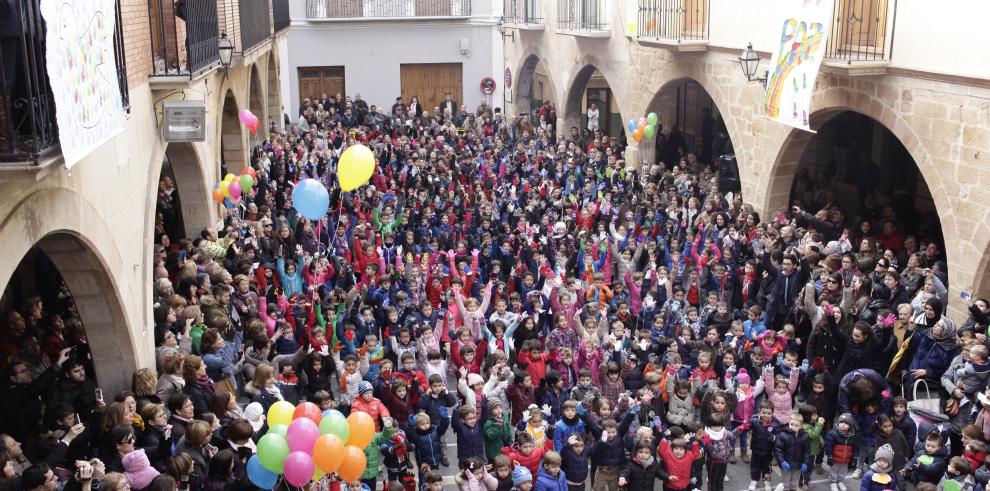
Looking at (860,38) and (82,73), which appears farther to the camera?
(860,38)

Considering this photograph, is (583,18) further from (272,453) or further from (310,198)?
(272,453)

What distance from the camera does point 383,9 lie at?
2898cm

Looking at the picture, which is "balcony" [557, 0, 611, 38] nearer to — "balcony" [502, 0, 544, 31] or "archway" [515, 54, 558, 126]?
"balcony" [502, 0, 544, 31]

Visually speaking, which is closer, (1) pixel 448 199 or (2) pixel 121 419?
(2) pixel 121 419

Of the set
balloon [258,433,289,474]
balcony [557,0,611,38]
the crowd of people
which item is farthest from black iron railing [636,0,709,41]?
balloon [258,433,289,474]

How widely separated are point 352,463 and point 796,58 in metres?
7.97

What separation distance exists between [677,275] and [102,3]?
→ 7294 mm

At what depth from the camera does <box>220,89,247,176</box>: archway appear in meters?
15.6

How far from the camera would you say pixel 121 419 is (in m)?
6.46

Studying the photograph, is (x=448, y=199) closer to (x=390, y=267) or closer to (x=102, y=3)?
(x=390, y=267)

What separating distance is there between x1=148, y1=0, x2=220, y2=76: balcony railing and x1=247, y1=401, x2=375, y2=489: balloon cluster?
169 inches

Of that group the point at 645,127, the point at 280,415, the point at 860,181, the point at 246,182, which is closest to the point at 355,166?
the point at 246,182

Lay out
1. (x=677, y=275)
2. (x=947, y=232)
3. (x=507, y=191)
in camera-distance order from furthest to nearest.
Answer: (x=507, y=191) → (x=677, y=275) → (x=947, y=232)

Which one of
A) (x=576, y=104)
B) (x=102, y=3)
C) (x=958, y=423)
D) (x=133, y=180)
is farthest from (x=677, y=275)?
(x=576, y=104)
